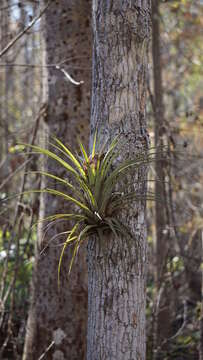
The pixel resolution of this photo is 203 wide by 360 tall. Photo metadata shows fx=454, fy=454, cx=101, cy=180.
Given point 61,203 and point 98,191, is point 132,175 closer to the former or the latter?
point 98,191

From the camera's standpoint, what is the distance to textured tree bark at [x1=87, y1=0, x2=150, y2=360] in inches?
93.2

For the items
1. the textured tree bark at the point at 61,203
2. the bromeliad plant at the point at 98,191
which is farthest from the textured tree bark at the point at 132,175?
the textured tree bark at the point at 61,203

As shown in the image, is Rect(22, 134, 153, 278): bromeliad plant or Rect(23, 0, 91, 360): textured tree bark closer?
Rect(22, 134, 153, 278): bromeliad plant

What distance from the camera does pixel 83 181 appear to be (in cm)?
231

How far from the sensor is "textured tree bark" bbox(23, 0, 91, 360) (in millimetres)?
3990

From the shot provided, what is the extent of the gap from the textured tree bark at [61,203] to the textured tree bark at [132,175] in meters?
1.52

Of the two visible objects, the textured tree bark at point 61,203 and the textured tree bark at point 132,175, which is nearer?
the textured tree bark at point 132,175

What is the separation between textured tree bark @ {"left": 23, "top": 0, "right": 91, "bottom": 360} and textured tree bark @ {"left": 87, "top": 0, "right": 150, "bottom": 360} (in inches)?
59.9

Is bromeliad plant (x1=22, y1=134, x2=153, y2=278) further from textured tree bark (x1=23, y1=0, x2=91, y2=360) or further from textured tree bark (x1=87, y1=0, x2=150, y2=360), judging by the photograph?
textured tree bark (x1=23, y1=0, x2=91, y2=360)

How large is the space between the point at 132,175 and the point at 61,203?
1707 millimetres

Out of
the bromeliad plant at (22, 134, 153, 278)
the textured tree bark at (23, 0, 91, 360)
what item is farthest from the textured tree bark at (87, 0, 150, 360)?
the textured tree bark at (23, 0, 91, 360)

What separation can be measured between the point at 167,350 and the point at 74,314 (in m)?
1.76

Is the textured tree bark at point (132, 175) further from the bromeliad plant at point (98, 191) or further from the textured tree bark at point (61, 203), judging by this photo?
the textured tree bark at point (61, 203)

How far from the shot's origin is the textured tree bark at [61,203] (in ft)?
13.1
